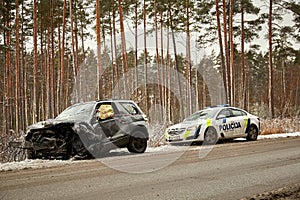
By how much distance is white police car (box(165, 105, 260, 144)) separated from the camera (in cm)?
1686

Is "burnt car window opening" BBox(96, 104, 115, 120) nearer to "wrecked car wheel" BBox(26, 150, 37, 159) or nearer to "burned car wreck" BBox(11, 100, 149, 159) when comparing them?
"burned car wreck" BBox(11, 100, 149, 159)

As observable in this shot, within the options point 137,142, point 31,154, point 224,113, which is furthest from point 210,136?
point 31,154

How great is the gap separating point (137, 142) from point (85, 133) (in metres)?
2.48

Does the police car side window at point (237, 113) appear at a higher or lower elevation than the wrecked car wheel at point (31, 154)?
higher

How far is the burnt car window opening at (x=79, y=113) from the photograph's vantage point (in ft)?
41.5

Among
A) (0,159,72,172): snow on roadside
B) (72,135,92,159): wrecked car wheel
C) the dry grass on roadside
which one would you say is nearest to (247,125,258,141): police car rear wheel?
the dry grass on roadside

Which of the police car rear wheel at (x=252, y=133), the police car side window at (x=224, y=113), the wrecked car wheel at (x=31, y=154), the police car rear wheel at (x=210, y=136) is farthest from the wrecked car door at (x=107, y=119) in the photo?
the police car rear wheel at (x=252, y=133)

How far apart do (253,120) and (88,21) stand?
80.6 feet

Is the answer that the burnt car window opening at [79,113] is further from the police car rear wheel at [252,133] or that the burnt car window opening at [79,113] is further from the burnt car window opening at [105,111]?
the police car rear wheel at [252,133]

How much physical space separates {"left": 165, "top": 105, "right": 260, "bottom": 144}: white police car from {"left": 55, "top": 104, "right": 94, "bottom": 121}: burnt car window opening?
4.88 metres

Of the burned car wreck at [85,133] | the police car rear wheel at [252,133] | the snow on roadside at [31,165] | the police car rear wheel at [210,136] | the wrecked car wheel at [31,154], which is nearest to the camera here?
the snow on roadside at [31,165]

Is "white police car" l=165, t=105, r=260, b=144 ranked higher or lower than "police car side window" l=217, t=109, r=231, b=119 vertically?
lower

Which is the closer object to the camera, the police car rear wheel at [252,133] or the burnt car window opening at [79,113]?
the burnt car window opening at [79,113]

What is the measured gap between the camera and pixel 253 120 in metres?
19.1
